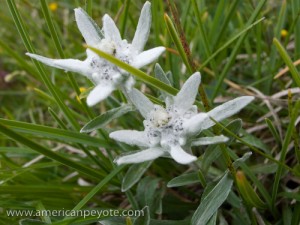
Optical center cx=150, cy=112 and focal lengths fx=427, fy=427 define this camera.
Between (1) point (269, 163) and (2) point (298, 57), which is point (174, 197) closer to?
(1) point (269, 163)

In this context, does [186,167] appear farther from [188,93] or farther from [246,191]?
[188,93]

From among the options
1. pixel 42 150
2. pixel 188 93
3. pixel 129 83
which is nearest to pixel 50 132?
pixel 42 150

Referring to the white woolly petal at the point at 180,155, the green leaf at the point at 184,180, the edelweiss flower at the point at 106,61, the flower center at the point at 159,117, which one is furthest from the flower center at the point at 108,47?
the green leaf at the point at 184,180

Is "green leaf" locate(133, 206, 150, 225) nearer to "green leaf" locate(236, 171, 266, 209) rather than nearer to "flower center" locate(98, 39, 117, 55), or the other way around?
"green leaf" locate(236, 171, 266, 209)

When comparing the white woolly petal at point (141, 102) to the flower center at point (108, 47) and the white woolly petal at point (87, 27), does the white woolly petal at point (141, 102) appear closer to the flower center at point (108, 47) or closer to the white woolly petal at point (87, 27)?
the flower center at point (108, 47)

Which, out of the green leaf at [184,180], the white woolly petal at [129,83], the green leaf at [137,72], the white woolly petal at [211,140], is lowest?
the white woolly petal at [211,140]

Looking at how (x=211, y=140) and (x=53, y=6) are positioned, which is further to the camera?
(x=53, y=6)

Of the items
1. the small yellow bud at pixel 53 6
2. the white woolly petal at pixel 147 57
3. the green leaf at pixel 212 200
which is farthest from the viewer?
the small yellow bud at pixel 53 6

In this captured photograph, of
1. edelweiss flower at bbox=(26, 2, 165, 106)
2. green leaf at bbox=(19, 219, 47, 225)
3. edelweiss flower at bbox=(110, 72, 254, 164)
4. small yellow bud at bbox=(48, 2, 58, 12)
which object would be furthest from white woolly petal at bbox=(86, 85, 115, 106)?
small yellow bud at bbox=(48, 2, 58, 12)
